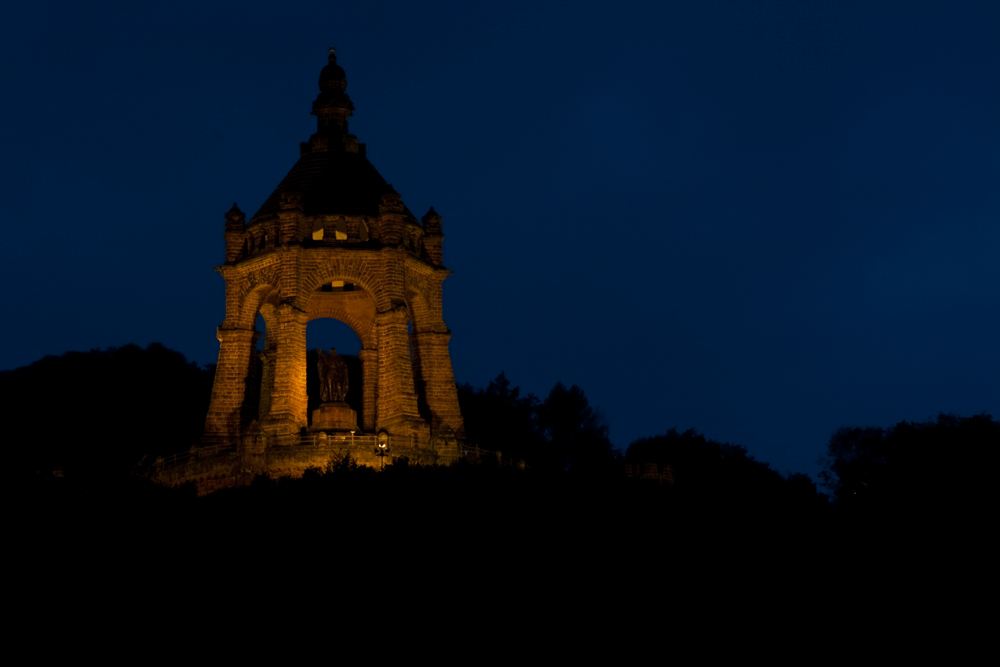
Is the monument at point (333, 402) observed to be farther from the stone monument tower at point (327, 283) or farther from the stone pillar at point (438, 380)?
the stone pillar at point (438, 380)

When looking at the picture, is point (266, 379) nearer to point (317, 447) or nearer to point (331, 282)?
point (331, 282)

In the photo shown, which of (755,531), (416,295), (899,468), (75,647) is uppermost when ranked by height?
(416,295)

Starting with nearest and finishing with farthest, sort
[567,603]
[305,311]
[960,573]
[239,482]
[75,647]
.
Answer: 1. [75,647]
2. [567,603]
3. [960,573]
4. [239,482]
5. [305,311]

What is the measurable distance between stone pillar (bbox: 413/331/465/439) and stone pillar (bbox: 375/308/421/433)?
1170 millimetres

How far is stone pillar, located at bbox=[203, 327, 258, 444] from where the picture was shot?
51562 mm

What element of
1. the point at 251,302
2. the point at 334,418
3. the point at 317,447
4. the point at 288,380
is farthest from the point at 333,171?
the point at 317,447

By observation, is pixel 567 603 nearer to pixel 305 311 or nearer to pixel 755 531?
pixel 755 531

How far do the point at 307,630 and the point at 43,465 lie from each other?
1720cm

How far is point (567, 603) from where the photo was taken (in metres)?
35.4

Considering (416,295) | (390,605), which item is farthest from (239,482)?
(390,605)

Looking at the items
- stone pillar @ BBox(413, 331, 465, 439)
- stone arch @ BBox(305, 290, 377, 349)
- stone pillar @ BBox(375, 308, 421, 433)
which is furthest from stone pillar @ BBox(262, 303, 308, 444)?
stone arch @ BBox(305, 290, 377, 349)

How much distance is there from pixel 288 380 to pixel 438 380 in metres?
5.29

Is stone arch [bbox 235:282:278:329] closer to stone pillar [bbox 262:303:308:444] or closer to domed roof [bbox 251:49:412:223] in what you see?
stone pillar [bbox 262:303:308:444]

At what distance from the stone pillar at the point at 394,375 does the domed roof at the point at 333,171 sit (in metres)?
3.71
